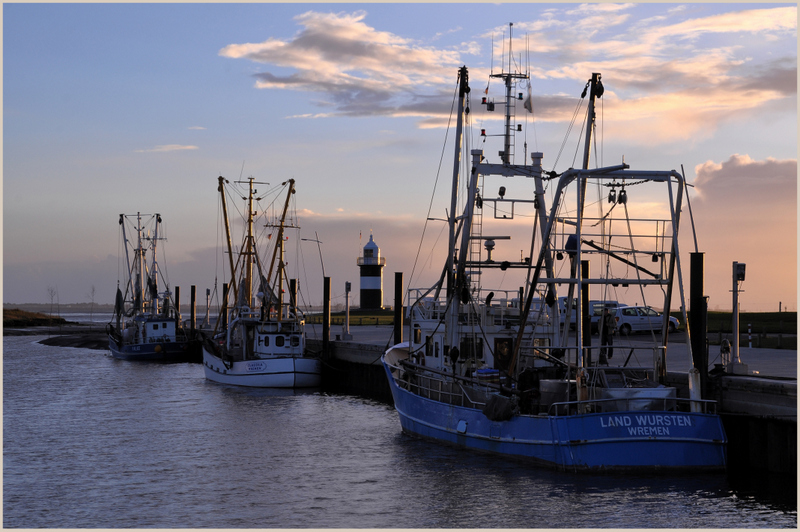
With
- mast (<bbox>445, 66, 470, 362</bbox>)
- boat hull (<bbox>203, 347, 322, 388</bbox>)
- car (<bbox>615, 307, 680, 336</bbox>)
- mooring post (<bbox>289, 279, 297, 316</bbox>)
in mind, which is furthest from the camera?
mooring post (<bbox>289, 279, 297, 316</bbox>)

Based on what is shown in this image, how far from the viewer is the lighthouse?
89375 mm

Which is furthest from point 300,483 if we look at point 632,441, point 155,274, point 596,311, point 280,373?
point 155,274

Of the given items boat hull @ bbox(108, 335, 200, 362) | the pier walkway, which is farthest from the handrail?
boat hull @ bbox(108, 335, 200, 362)

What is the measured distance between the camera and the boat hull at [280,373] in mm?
42188

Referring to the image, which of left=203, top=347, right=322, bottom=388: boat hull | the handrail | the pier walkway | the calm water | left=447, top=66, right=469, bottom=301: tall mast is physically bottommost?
the calm water

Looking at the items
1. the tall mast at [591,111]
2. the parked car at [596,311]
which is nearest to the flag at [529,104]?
the tall mast at [591,111]

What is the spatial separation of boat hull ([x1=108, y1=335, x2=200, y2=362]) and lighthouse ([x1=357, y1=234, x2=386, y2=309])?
26.9 meters

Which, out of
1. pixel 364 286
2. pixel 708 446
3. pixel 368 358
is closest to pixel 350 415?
pixel 368 358

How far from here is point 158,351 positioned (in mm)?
65438

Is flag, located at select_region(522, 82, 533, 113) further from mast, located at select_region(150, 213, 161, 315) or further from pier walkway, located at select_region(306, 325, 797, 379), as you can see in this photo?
mast, located at select_region(150, 213, 161, 315)

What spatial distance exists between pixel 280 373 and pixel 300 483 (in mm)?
22757

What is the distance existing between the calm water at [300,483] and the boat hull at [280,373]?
9271mm

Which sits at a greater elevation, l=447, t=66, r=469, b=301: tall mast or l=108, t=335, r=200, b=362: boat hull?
l=447, t=66, r=469, b=301: tall mast

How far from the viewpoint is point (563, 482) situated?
61.1 feet
